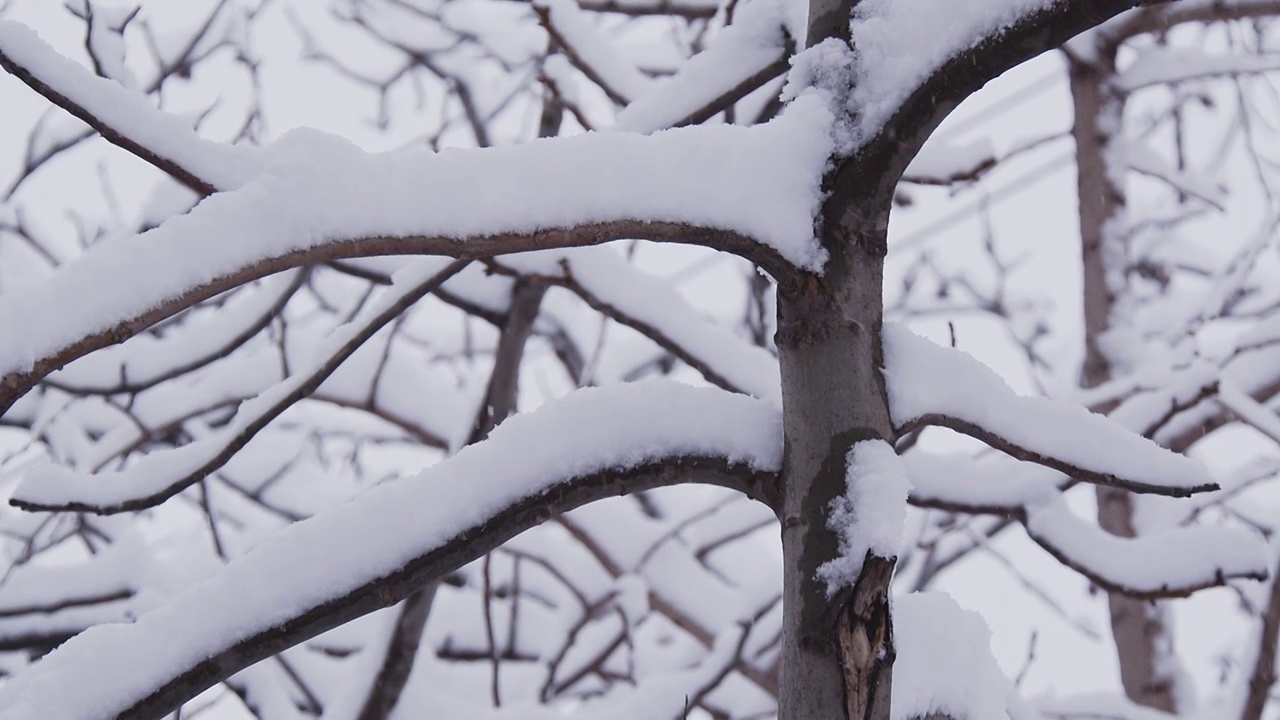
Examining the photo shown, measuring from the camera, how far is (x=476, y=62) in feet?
10.6

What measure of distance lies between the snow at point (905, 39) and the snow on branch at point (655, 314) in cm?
63

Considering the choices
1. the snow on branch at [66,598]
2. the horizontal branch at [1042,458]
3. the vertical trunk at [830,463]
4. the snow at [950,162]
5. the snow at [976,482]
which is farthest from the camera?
the snow on branch at [66,598]

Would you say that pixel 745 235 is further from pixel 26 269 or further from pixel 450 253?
pixel 26 269

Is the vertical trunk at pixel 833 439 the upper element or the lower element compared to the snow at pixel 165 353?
lower

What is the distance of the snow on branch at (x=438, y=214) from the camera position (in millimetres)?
625

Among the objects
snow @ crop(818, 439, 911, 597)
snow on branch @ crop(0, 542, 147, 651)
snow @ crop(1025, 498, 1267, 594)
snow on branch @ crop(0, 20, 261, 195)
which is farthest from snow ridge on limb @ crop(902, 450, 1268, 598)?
snow on branch @ crop(0, 542, 147, 651)

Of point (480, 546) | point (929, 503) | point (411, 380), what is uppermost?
point (411, 380)

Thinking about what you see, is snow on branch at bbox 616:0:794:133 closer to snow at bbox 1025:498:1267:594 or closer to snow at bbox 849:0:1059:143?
snow at bbox 849:0:1059:143

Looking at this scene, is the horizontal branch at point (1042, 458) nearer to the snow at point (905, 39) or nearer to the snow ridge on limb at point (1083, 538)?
the snow at point (905, 39)

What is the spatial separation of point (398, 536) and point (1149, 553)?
1.07 metres

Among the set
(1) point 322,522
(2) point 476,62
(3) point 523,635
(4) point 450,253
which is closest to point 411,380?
(3) point 523,635

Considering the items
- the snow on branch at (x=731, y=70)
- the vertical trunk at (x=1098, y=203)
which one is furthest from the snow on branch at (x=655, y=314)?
the vertical trunk at (x=1098, y=203)

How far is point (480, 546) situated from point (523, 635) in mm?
2177

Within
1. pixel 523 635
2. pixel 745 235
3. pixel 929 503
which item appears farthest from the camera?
pixel 523 635
